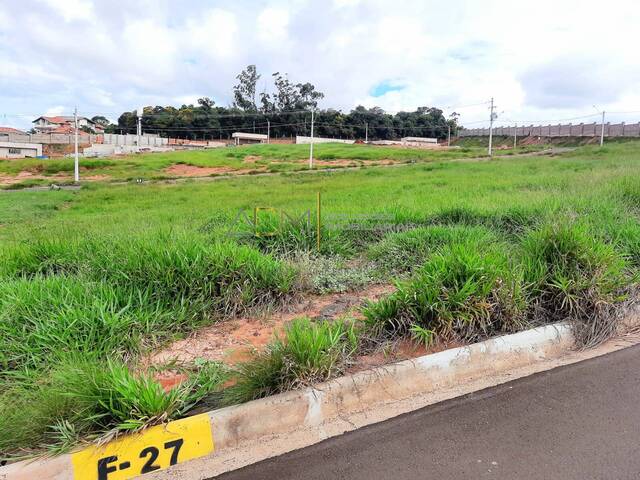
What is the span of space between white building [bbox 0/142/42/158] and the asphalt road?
242 feet

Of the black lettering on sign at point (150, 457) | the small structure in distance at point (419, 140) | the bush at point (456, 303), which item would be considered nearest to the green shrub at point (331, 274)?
the bush at point (456, 303)

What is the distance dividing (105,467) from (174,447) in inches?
12.8

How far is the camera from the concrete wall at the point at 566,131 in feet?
194

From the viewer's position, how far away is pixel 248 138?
292ft

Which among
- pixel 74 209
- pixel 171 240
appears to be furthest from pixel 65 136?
pixel 171 240

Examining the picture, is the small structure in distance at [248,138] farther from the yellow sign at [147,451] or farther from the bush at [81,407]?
the yellow sign at [147,451]

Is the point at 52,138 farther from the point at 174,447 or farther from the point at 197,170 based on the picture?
the point at 174,447

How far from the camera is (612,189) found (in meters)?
7.84

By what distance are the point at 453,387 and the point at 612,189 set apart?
6.89m

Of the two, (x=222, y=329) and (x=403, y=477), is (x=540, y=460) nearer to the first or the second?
(x=403, y=477)

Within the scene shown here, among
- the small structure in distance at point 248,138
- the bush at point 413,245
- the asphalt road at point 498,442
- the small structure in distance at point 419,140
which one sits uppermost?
the small structure in distance at point 419,140

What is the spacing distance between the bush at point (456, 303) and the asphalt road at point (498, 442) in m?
0.55

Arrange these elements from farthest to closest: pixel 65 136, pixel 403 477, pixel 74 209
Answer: pixel 65 136 → pixel 74 209 → pixel 403 477

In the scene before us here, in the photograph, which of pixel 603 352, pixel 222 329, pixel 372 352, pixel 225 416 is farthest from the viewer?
pixel 222 329
